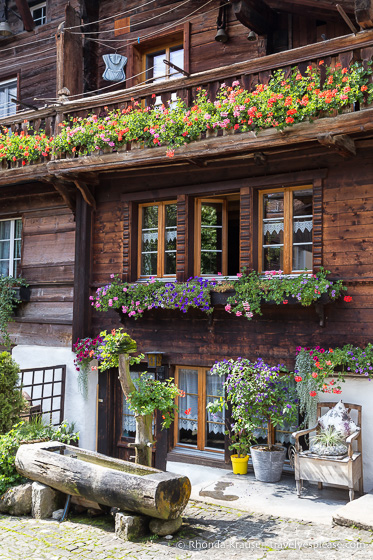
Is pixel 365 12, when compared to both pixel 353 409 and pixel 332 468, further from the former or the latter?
pixel 332 468

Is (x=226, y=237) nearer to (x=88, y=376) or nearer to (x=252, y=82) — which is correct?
(x=252, y=82)

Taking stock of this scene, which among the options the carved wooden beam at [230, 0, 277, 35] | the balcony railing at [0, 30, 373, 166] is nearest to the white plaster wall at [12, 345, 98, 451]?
the balcony railing at [0, 30, 373, 166]

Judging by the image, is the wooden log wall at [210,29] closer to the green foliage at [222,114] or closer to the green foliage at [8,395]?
the green foliage at [222,114]

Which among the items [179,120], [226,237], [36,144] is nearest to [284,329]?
[226,237]

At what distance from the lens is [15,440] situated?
8.09 meters

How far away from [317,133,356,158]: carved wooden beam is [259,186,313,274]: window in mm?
899

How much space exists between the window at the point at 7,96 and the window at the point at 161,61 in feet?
11.3

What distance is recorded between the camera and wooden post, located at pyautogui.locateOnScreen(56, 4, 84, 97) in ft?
34.6

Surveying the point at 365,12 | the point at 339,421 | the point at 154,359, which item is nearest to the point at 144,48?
the point at 365,12

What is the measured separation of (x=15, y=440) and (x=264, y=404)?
348cm

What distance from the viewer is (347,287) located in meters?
8.34

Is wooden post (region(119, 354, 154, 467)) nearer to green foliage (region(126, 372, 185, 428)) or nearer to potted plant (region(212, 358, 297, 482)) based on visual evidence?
green foliage (region(126, 372, 185, 428))

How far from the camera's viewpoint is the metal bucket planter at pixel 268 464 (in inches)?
326

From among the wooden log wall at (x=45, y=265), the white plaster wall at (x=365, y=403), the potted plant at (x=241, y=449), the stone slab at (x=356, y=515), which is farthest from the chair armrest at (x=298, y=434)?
the wooden log wall at (x=45, y=265)
